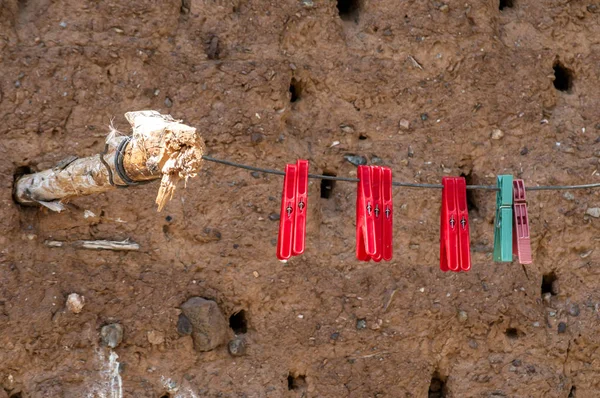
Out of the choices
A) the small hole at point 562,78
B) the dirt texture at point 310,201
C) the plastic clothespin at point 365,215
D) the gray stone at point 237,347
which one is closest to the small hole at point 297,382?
the dirt texture at point 310,201

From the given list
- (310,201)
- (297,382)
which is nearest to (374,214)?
(310,201)

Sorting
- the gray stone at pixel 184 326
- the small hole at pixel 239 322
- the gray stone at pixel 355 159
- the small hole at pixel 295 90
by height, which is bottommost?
the gray stone at pixel 184 326

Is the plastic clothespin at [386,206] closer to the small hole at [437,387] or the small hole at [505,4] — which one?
the small hole at [437,387]

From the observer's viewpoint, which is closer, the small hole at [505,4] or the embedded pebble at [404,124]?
the embedded pebble at [404,124]

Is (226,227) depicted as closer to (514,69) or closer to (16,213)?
(16,213)

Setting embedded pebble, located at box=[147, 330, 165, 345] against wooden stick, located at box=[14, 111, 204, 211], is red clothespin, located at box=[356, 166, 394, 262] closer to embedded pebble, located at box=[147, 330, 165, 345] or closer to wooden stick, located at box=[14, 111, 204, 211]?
wooden stick, located at box=[14, 111, 204, 211]

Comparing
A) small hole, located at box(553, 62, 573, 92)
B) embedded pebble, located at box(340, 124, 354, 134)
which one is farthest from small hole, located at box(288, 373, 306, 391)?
small hole, located at box(553, 62, 573, 92)
